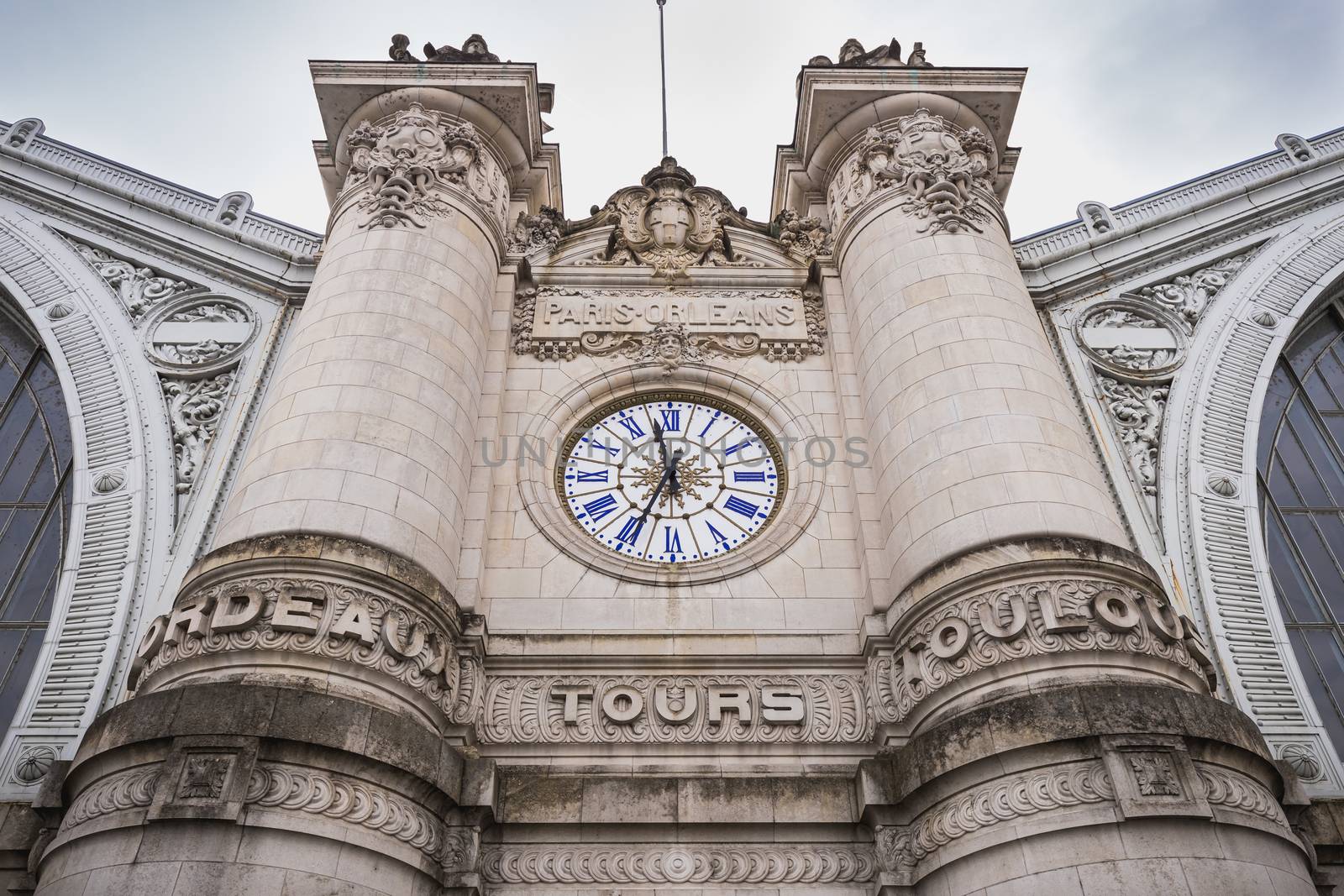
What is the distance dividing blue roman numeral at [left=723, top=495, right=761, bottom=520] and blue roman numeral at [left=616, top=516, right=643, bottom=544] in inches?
47.6

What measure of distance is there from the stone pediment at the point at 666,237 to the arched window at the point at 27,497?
7.97 m

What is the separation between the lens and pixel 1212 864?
8766 millimetres

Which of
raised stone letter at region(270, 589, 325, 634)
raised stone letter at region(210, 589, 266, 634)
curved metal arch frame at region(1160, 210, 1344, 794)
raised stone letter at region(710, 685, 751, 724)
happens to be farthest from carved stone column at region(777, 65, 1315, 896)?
raised stone letter at region(210, 589, 266, 634)

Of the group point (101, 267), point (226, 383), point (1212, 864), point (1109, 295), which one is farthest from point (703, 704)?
point (101, 267)

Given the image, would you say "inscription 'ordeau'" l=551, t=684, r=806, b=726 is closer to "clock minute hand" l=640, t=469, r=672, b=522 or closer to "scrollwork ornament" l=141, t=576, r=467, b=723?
"scrollwork ornament" l=141, t=576, r=467, b=723

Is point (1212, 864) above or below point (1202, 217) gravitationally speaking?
below

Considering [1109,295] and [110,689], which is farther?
[1109,295]

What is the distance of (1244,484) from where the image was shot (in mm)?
14508

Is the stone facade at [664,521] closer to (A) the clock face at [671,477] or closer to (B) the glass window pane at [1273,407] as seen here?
(A) the clock face at [671,477]

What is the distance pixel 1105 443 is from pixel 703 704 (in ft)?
24.8

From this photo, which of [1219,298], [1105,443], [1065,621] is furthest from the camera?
[1219,298]

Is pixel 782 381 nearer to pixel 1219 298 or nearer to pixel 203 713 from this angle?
pixel 1219 298

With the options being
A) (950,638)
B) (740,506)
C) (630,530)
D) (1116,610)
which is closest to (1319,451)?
(1116,610)

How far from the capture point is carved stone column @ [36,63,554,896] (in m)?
8.92
